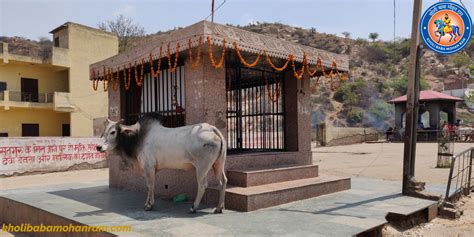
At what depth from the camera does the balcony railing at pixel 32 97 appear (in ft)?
77.7

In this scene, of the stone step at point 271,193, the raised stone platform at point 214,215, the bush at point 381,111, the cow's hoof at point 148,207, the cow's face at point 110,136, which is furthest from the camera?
the bush at point 381,111

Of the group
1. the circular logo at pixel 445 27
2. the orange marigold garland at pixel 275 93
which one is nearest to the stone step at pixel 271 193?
the orange marigold garland at pixel 275 93

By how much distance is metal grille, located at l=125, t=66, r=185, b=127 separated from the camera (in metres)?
7.23

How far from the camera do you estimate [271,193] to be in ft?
20.1

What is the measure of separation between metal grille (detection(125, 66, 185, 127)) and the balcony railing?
18929 millimetres

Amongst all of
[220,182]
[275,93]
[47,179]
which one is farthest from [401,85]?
[220,182]

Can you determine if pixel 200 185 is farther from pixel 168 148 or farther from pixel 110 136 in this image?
pixel 110 136

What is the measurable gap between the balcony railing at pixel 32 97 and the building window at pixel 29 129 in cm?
166

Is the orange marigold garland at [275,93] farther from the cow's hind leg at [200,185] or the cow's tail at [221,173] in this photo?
the cow's hind leg at [200,185]

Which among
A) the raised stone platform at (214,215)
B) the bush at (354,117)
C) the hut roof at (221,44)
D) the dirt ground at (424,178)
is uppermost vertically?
the hut roof at (221,44)

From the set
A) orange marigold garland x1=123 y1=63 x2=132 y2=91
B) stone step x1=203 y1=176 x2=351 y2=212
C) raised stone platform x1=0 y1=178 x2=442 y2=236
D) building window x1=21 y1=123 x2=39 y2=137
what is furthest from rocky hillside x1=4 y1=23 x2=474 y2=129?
raised stone platform x1=0 y1=178 x2=442 y2=236

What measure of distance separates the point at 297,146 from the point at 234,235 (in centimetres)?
424

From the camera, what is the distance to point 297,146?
27.3 ft

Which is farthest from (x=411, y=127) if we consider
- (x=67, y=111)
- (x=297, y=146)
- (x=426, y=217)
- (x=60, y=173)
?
(x=67, y=111)
